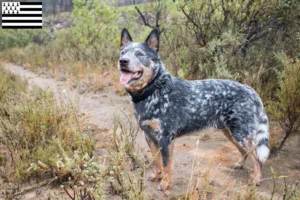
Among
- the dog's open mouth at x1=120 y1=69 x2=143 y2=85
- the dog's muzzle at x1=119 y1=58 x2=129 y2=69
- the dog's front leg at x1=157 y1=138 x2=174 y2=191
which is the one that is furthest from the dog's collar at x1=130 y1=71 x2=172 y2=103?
the dog's front leg at x1=157 y1=138 x2=174 y2=191

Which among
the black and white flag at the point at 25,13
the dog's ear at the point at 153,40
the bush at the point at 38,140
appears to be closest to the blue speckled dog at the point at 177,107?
the dog's ear at the point at 153,40

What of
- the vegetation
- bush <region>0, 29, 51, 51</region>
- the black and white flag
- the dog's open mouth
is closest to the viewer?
the vegetation

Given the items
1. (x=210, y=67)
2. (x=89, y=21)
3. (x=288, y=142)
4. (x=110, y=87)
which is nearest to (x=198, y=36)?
(x=210, y=67)

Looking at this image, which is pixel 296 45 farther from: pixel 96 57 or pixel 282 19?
pixel 96 57

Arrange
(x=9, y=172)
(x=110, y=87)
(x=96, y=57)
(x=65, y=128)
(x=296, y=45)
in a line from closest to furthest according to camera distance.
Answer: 1. (x=9, y=172)
2. (x=65, y=128)
3. (x=296, y=45)
4. (x=110, y=87)
5. (x=96, y=57)

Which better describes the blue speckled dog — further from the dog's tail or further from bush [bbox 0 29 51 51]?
bush [bbox 0 29 51 51]

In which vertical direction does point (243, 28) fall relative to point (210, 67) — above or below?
above

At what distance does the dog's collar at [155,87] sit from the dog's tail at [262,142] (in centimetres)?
122

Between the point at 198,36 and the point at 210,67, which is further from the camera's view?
the point at 198,36

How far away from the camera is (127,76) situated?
3115 millimetres

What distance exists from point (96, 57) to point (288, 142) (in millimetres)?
7656

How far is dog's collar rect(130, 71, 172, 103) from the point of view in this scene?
10.8 ft

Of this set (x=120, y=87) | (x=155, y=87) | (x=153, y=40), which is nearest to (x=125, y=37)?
(x=153, y=40)

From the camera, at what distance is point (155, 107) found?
3305 millimetres
